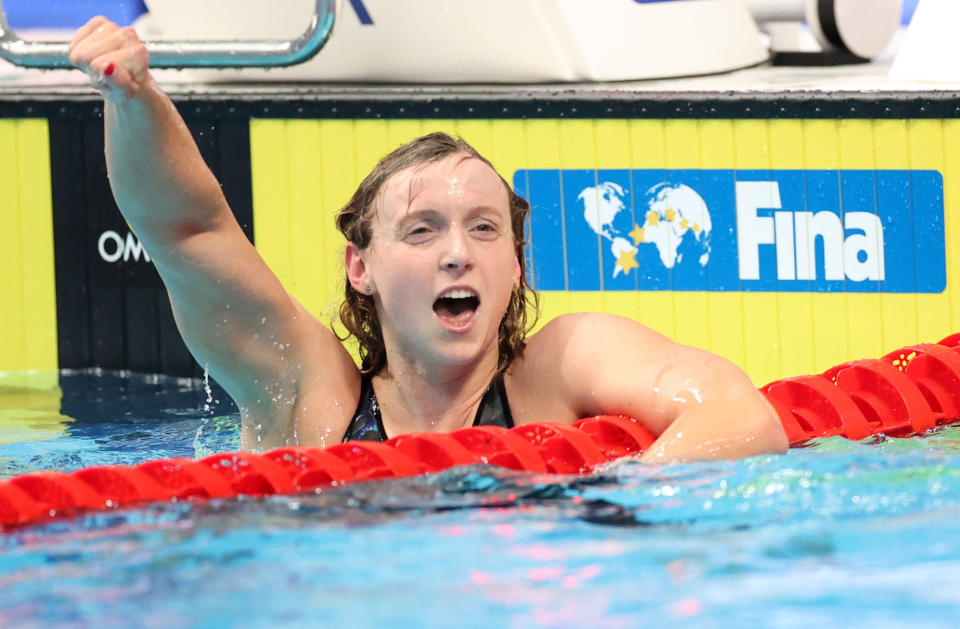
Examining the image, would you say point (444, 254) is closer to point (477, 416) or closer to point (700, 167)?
point (477, 416)

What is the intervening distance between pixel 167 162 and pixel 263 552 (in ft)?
2.36

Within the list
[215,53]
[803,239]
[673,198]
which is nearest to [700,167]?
[673,198]

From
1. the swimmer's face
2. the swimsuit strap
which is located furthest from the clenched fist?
the swimsuit strap

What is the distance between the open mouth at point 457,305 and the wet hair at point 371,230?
95mm

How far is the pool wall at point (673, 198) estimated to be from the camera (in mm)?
4168

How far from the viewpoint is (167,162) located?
91.6 inches

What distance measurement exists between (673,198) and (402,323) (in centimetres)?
189

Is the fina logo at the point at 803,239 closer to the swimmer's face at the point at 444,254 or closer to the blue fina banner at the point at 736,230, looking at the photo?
the blue fina banner at the point at 736,230

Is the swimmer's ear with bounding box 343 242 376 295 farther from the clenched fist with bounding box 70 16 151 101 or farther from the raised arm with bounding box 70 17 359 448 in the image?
the clenched fist with bounding box 70 16 151 101

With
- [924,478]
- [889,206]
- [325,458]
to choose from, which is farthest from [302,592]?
[889,206]

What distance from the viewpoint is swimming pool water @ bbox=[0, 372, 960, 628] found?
1715 mm

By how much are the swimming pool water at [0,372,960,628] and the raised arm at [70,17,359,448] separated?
37 cm

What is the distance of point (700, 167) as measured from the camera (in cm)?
425

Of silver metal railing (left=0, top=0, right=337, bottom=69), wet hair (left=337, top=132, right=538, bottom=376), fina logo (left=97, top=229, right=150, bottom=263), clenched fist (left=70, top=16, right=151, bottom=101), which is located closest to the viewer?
clenched fist (left=70, top=16, right=151, bottom=101)
